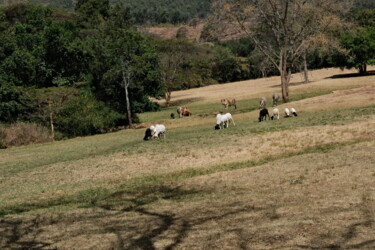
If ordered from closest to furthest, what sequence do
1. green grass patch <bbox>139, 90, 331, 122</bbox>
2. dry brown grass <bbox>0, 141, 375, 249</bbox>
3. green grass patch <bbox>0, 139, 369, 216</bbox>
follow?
dry brown grass <bbox>0, 141, 375, 249</bbox> → green grass patch <bbox>0, 139, 369, 216</bbox> → green grass patch <bbox>139, 90, 331, 122</bbox>

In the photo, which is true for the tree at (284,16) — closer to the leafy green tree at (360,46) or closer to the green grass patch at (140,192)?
the green grass patch at (140,192)

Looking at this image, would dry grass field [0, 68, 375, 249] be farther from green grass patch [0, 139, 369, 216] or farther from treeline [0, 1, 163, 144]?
treeline [0, 1, 163, 144]

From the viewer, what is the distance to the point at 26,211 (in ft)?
52.6

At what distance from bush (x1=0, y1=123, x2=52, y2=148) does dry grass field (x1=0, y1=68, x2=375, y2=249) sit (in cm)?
1200

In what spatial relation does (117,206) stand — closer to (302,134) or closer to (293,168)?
(293,168)

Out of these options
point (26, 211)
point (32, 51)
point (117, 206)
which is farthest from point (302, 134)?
point (32, 51)

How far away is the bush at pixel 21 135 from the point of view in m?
41.6

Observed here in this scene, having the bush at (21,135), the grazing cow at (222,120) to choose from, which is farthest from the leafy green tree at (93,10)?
the grazing cow at (222,120)

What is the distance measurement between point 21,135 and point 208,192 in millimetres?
31002

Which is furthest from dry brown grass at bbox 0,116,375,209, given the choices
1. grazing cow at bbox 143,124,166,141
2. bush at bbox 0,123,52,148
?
bush at bbox 0,123,52,148

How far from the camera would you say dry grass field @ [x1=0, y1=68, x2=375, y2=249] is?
34.7 feet

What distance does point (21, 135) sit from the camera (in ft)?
139

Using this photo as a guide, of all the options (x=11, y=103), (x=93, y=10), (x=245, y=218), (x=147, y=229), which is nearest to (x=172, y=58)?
(x=93, y=10)

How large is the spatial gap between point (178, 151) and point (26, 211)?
35.4ft
